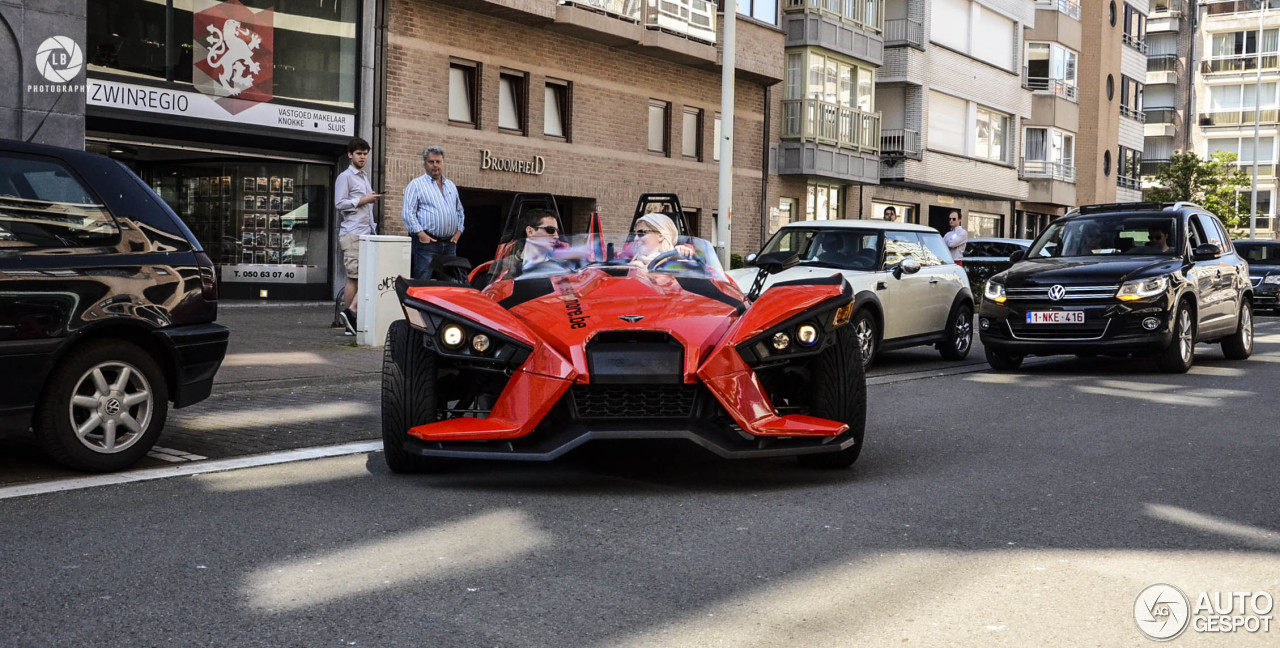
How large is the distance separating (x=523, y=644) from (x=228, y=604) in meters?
1.03

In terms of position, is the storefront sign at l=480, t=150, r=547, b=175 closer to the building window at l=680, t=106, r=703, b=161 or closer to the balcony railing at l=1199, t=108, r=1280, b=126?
the building window at l=680, t=106, r=703, b=161

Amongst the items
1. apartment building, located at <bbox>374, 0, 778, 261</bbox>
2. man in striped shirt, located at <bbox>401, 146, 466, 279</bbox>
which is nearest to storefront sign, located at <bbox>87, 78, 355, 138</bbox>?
apartment building, located at <bbox>374, 0, 778, 261</bbox>

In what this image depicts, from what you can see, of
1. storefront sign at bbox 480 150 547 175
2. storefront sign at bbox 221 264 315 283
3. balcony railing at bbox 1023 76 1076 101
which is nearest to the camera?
storefront sign at bbox 221 264 315 283

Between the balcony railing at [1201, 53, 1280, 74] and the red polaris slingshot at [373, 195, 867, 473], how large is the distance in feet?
289

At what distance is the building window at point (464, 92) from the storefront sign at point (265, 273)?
395 centimetres

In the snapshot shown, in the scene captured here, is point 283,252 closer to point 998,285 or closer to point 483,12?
point 483,12

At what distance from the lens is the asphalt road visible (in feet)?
13.8

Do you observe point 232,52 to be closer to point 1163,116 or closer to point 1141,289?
point 1141,289

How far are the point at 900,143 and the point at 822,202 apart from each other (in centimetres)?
495

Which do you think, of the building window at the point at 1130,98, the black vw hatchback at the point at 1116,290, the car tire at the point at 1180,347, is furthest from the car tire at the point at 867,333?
the building window at the point at 1130,98

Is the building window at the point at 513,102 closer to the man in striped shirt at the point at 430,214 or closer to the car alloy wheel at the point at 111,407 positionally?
the man in striped shirt at the point at 430,214

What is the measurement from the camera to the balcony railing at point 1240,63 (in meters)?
Result: 86.0

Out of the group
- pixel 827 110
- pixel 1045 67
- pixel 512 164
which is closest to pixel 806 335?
pixel 512 164

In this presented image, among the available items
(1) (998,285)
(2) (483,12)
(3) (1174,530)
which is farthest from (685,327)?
(2) (483,12)
